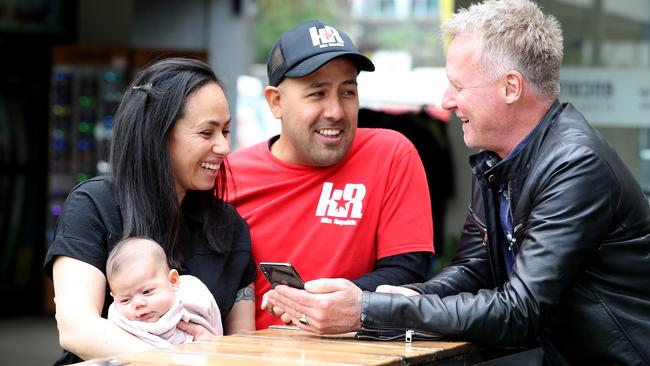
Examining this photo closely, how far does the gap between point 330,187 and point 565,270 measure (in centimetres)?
102

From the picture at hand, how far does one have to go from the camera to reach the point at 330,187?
3650 mm

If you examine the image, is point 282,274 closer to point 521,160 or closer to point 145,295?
point 145,295

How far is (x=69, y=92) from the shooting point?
34.3ft

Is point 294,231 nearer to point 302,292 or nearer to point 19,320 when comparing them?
point 302,292

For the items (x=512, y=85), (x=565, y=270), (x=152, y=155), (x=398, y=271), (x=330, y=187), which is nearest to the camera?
(x=565, y=270)

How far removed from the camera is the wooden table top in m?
2.49

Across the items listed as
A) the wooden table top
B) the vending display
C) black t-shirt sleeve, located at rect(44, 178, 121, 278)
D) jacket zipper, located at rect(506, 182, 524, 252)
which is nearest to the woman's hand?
the wooden table top

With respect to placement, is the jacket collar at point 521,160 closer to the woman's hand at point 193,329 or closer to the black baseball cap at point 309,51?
the black baseball cap at point 309,51

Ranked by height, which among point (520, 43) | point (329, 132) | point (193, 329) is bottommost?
point (193, 329)

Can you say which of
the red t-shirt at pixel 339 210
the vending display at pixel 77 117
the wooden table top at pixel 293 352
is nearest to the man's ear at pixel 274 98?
the red t-shirt at pixel 339 210

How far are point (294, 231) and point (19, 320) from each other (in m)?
7.53

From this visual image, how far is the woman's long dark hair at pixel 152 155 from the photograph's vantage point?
321 centimetres

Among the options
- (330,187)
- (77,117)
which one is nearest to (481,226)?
(330,187)

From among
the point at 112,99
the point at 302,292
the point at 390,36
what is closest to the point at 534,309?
the point at 302,292
